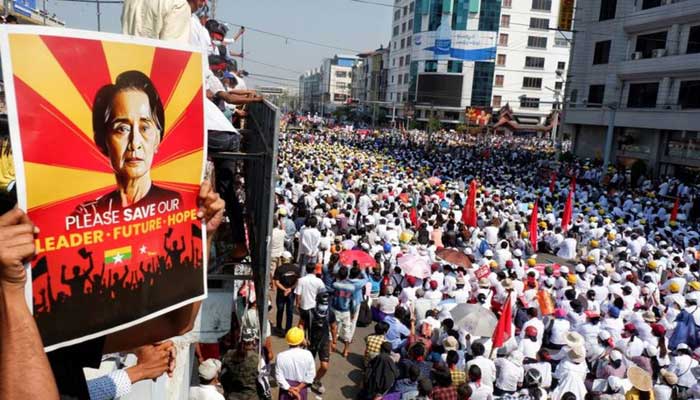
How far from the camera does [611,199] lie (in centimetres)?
1691

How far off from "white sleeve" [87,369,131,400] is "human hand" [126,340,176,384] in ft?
0.20

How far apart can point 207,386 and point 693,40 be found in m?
28.0

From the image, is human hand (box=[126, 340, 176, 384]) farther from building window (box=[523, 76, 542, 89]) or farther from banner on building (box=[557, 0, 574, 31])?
building window (box=[523, 76, 542, 89])

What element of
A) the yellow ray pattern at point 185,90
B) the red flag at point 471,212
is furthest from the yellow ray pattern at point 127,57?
the red flag at point 471,212

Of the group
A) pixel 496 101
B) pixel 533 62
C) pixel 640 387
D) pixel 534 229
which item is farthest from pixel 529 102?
pixel 640 387

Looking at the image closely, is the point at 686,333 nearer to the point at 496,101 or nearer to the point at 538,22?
the point at 496,101

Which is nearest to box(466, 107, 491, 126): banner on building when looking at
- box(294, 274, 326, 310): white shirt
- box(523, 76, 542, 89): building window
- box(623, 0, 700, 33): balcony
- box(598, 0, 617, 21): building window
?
box(523, 76, 542, 89): building window

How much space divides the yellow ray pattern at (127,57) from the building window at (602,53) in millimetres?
32775

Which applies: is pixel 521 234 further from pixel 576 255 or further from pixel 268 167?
pixel 268 167

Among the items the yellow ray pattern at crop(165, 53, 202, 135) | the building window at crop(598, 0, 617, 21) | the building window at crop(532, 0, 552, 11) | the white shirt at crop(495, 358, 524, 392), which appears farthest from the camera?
the building window at crop(532, 0, 552, 11)

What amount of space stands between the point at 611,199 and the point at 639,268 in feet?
25.6

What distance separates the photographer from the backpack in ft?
22.6

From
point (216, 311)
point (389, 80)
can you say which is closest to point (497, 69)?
point (389, 80)

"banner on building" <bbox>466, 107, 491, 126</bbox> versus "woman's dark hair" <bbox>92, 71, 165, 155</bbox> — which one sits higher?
"banner on building" <bbox>466, 107, 491, 126</bbox>
